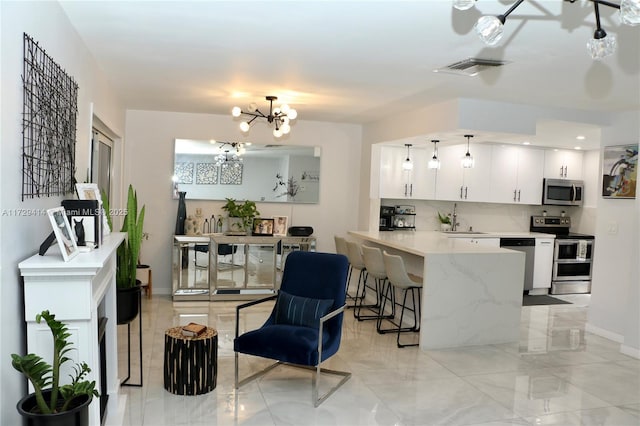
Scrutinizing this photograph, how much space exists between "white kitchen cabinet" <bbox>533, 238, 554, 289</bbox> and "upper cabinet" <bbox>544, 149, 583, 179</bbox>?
42.5 inches

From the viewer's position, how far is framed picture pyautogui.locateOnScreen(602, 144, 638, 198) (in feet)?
16.8

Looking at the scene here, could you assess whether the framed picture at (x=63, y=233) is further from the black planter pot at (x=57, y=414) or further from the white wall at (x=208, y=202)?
the white wall at (x=208, y=202)

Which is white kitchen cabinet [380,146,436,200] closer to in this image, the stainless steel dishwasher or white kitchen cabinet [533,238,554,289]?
the stainless steel dishwasher

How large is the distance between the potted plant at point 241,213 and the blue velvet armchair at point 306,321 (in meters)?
2.74

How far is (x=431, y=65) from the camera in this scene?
365 centimetres

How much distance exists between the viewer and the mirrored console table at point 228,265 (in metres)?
6.23

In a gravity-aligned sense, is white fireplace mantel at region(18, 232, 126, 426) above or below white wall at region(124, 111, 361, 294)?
below

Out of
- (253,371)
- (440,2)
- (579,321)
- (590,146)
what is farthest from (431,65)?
(590,146)

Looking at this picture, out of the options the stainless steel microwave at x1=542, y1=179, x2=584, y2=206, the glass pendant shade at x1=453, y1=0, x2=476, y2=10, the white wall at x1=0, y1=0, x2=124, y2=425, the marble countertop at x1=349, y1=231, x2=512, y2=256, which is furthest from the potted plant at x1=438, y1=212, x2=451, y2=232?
the glass pendant shade at x1=453, y1=0, x2=476, y2=10

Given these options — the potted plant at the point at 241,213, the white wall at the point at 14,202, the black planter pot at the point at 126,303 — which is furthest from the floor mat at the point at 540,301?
the white wall at the point at 14,202

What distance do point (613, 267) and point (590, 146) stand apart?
284cm

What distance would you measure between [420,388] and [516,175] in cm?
481

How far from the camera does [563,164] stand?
7.86 m

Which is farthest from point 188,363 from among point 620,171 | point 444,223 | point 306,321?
point 444,223
